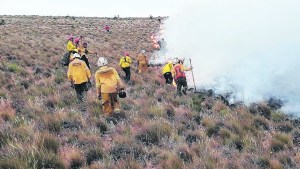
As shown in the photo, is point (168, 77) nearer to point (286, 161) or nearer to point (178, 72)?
point (178, 72)

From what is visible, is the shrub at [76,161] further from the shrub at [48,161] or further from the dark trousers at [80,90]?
the dark trousers at [80,90]

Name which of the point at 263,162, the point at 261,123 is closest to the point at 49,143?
the point at 263,162

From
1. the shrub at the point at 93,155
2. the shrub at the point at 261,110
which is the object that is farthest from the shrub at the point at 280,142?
the shrub at the point at 93,155

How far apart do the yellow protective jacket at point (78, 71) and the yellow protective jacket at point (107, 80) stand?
1.66 metres

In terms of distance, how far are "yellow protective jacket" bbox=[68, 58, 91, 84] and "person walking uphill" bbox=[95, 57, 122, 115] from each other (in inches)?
63.8

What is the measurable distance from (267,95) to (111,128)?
5905mm

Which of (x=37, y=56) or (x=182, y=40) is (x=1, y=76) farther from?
(x=182, y=40)

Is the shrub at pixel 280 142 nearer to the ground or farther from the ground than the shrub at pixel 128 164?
nearer to the ground

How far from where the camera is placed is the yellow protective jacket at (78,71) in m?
12.0

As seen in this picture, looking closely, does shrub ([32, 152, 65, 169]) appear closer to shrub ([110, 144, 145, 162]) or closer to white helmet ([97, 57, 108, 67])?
shrub ([110, 144, 145, 162])

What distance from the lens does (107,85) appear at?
10.4m

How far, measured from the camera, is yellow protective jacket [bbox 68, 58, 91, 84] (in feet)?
39.3

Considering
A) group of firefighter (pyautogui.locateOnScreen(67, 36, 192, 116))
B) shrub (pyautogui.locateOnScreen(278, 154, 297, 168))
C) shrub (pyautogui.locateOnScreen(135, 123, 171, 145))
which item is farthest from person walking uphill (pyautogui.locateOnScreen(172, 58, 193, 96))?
shrub (pyautogui.locateOnScreen(278, 154, 297, 168))

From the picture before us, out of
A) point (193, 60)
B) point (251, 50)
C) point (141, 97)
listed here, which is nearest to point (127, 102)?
point (141, 97)
